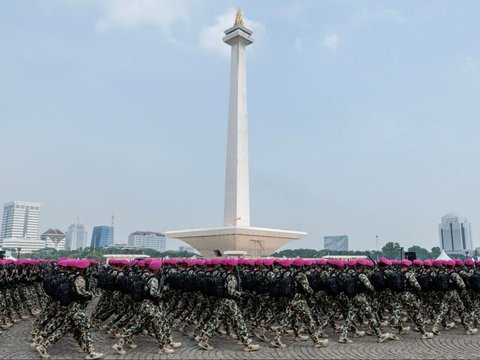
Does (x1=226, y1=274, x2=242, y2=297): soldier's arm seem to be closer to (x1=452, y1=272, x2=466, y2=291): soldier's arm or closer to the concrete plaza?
the concrete plaza

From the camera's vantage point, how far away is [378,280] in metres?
9.23

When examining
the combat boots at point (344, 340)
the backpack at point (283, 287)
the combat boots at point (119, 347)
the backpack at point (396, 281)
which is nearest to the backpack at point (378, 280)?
the backpack at point (396, 281)

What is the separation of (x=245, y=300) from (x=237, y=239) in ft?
69.5

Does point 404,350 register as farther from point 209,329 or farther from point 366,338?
point 209,329

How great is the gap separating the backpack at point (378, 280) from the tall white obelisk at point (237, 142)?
2560 cm

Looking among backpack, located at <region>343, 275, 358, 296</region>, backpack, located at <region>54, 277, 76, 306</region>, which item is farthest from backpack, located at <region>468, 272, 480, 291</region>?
backpack, located at <region>54, 277, 76, 306</region>

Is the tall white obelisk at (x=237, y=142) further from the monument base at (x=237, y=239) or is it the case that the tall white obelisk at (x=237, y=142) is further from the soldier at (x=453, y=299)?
the soldier at (x=453, y=299)

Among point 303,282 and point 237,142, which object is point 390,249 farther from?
point 303,282

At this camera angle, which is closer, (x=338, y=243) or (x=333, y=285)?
(x=333, y=285)

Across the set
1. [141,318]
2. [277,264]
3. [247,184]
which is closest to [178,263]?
[277,264]

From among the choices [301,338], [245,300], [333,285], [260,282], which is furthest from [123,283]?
[333,285]

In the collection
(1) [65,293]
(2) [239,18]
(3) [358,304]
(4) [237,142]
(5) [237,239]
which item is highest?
(2) [239,18]

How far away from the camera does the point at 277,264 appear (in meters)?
9.46

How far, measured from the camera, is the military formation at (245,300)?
291 inches
